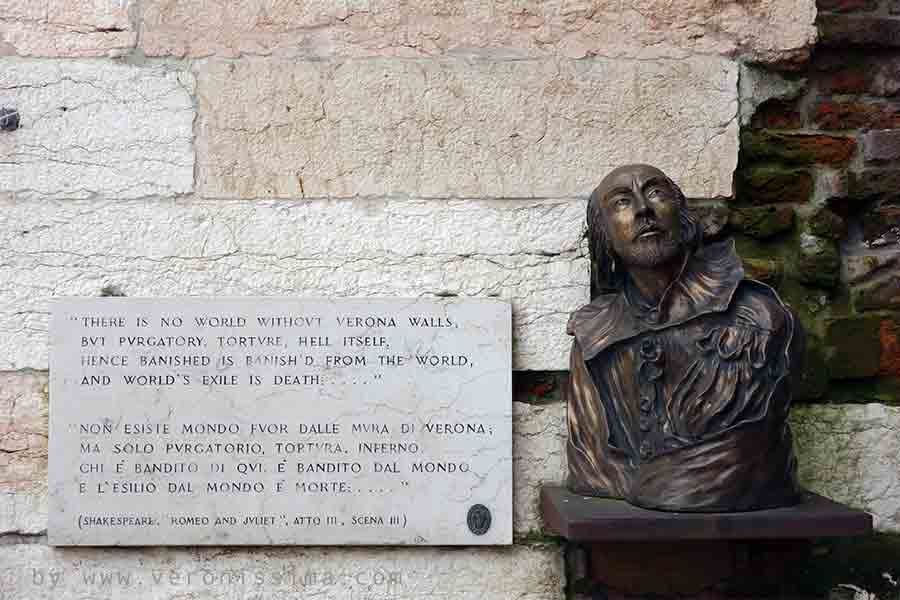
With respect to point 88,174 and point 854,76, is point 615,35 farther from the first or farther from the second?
point 88,174

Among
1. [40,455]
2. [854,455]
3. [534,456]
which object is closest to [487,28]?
[534,456]

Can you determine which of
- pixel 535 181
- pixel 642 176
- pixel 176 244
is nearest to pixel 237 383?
pixel 176 244

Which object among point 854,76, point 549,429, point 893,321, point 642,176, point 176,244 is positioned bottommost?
point 549,429

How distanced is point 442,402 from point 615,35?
1.34m

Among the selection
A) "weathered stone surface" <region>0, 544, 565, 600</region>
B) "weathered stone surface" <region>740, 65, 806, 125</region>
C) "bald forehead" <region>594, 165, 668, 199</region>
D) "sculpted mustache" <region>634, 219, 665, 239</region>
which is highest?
"weathered stone surface" <region>740, 65, 806, 125</region>

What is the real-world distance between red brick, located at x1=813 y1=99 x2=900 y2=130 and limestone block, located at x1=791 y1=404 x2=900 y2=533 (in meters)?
0.92

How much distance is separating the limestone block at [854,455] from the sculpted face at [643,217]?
829 millimetres

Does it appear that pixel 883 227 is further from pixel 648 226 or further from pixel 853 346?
pixel 648 226

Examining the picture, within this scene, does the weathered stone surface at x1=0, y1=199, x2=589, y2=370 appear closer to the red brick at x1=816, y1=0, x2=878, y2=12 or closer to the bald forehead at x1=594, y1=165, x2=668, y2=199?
the bald forehead at x1=594, y1=165, x2=668, y2=199

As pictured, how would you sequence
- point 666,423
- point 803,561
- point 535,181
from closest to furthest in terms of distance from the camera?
point 666,423 → point 803,561 → point 535,181

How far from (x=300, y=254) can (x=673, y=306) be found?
1.18 m

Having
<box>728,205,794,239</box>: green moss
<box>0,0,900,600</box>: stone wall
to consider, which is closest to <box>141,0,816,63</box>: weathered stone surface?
<box>0,0,900,600</box>: stone wall

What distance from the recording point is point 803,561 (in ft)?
9.45

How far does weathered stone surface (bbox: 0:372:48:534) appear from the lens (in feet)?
9.66
